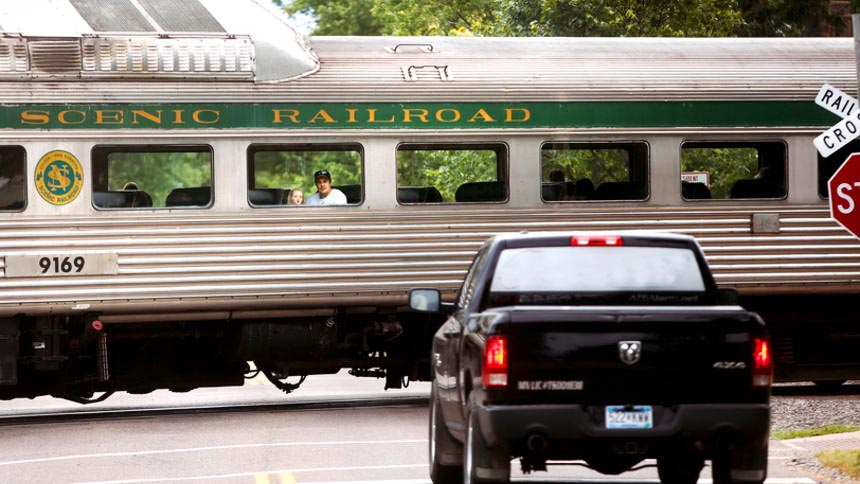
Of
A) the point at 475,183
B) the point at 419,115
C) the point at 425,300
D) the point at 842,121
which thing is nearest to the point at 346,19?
the point at 475,183

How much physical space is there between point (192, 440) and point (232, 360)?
1848 millimetres

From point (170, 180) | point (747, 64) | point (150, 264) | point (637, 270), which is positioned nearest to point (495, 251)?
point (637, 270)

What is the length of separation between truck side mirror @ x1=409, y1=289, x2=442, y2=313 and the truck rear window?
1.08 metres

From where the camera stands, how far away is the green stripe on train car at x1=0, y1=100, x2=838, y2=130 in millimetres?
15367

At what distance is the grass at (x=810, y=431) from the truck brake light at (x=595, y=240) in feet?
16.5

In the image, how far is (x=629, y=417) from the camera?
29.2ft

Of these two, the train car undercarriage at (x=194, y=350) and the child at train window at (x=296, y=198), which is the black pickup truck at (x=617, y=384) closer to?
the child at train window at (x=296, y=198)

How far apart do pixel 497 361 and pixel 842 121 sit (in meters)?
4.71

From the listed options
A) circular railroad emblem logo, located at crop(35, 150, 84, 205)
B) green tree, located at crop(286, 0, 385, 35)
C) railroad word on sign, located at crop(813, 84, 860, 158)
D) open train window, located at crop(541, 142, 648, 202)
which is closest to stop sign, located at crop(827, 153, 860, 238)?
railroad word on sign, located at crop(813, 84, 860, 158)

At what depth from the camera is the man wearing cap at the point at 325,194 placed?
15992 mm

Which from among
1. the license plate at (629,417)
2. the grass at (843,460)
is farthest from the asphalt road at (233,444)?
the license plate at (629,417)

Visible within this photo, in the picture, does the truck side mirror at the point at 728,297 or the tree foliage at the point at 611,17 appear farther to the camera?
the tree foliage at the point at 611,17

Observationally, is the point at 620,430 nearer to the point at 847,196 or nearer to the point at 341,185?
the point at 847,196

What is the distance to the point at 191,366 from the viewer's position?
16.3 metres
